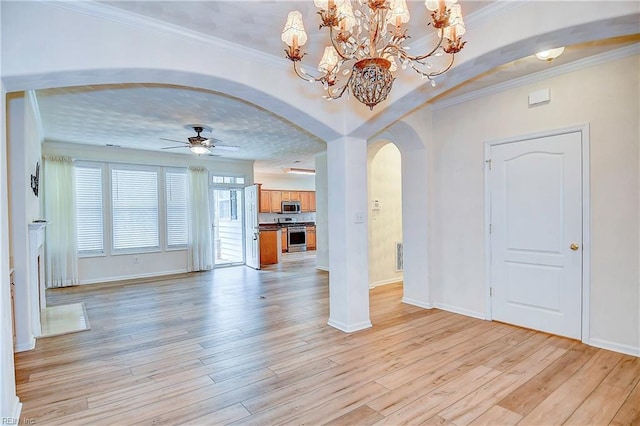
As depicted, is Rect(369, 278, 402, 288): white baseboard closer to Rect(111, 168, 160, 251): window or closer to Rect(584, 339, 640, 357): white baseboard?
Rect(584, 339, 640, 357): white baseboard

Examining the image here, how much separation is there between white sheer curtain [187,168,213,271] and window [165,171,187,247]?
17cm

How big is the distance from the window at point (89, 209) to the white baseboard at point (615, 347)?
7732 millimetres

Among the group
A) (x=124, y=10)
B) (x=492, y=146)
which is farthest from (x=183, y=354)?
(x=492, y=146)

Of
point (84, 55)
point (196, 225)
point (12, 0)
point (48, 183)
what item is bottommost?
point (196, 225)

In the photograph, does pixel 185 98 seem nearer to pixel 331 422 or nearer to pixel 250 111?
pixel 250 111

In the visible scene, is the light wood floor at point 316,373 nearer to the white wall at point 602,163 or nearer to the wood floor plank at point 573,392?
the wood floor plank at point 573,392

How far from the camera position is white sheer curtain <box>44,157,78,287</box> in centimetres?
612

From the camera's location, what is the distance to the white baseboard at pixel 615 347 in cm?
298

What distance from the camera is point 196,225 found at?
25.0 feet

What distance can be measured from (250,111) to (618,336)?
458 cm

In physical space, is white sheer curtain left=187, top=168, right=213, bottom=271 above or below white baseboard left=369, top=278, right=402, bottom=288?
above

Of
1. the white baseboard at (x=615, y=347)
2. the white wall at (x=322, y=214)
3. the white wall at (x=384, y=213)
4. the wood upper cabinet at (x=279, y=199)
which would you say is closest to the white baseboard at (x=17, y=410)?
the white wall at (x=384, y=213)

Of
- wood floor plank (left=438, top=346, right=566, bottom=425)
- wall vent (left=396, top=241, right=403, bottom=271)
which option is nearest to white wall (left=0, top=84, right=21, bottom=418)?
wood floor plank (left=438, top=346, right=566, bottom=425)

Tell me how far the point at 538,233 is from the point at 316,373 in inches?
105
